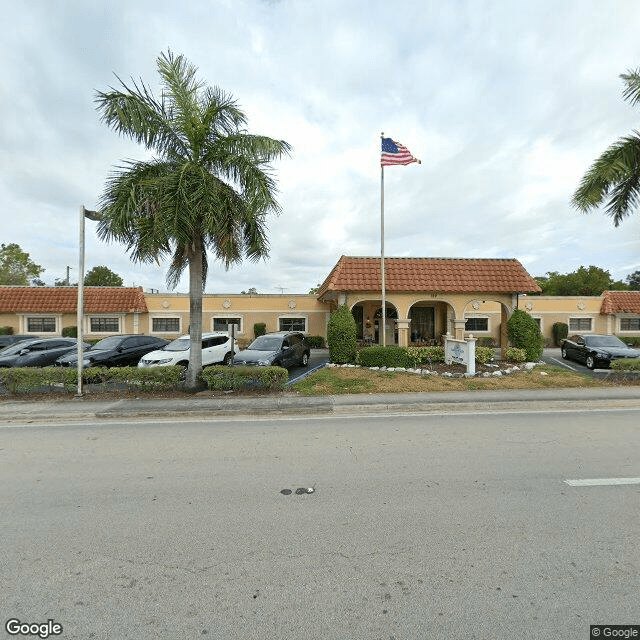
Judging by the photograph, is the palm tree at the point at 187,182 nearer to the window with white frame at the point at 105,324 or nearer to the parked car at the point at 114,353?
the parked car at the point at 114,353

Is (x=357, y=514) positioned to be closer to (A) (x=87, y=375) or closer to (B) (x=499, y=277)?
(A) (x=87, y=375)

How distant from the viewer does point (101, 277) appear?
50.0 metres

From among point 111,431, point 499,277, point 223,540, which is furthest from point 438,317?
point 223,540

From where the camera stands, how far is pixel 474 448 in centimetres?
564

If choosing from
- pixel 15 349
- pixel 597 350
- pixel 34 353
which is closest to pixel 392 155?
pixel 597 350

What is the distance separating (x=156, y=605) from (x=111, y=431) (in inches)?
211

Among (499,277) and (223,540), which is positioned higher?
(499,277)

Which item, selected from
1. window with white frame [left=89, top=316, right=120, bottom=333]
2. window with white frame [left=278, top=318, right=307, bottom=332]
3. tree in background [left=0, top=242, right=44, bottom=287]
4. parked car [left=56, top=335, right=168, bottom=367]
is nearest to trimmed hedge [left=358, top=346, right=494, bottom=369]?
parked car [left=56, top=335, right=168, bottom=367]

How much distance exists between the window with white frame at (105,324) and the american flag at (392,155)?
20.7 meters

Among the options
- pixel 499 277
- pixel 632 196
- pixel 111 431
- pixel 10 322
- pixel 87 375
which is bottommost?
pixel 111 431

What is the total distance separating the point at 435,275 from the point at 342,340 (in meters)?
6.31

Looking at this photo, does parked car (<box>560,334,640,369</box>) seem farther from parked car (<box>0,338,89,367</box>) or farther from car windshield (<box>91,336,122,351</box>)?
parked car (<box>0,338,89,367</box>)

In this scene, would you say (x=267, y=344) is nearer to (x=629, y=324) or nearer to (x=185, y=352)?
(x=185, y=352)

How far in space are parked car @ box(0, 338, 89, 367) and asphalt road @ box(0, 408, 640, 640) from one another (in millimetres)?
11138
